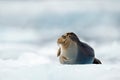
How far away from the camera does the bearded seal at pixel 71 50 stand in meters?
7.37

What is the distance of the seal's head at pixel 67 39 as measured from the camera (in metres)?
7.41

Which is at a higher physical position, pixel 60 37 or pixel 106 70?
pixel 60 37

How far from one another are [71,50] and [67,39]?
0.68ft

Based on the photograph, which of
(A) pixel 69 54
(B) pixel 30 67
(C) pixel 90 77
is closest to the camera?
(C) pixel 90 77

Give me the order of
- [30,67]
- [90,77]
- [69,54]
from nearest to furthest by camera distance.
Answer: [90,77], [30,67], [69,54]

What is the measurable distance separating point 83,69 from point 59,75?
0.37 m

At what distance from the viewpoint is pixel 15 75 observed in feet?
19.9

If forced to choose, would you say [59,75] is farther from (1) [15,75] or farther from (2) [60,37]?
(2) [60,37]

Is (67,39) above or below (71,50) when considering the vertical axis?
above

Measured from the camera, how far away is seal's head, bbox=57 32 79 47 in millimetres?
7410

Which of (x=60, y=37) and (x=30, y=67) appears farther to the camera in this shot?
(x=60, y=37)

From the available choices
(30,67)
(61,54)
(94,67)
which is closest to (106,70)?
(94,67)

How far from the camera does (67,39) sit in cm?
741

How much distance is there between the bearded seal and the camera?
7.37 meters
